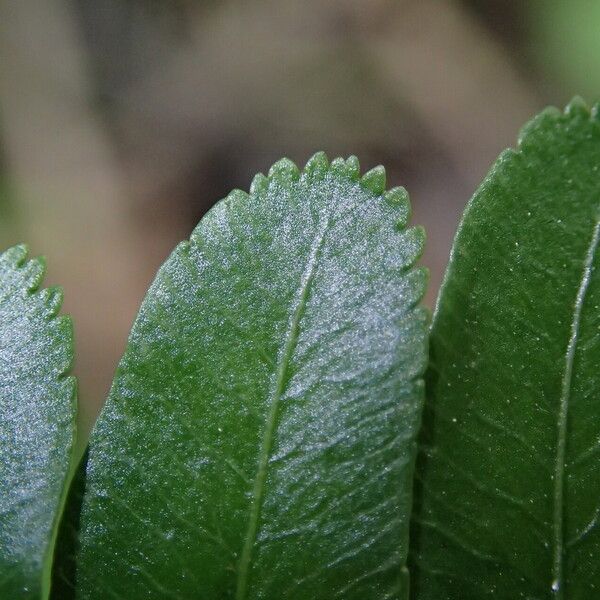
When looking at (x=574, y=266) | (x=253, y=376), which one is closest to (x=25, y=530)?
(x=253, y=376)

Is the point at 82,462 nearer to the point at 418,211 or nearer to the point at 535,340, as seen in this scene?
the point at 535,340

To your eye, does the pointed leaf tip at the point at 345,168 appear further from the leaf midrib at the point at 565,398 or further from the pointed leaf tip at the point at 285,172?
the leaf midrib at the point at 565,398

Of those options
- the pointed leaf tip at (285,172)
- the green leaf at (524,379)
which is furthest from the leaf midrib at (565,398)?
the pointed leaf tip at (285,172)

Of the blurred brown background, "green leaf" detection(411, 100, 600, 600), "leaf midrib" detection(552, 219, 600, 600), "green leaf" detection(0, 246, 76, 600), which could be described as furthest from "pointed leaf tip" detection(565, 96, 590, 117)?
the blurred brown background

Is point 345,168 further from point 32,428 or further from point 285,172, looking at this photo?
point 32,428

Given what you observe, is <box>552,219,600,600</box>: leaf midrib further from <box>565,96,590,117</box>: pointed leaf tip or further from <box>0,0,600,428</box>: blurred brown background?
<box>0,0,600,428</box>: blurred brown background
